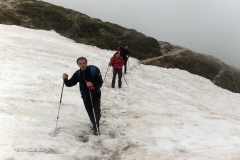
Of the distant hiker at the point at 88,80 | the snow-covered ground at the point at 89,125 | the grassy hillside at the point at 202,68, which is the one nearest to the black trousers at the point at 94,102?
the distant hiker at the point at 88,80

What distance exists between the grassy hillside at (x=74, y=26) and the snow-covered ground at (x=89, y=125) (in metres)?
18.0

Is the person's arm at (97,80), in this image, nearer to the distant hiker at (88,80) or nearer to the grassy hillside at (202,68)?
the distant hiker at (88,80)

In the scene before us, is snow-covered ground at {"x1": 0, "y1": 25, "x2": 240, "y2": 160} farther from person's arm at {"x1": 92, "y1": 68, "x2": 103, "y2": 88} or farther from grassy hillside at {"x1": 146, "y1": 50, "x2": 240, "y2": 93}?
grassy hillside at {"x1": 146, "y1": 50, "x2": 240, "y2": 93}

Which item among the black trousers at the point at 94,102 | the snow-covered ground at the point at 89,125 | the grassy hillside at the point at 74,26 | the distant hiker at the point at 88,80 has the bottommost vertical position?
the snow-covered ground at the point at 89,125

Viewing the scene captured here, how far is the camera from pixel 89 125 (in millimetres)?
11203

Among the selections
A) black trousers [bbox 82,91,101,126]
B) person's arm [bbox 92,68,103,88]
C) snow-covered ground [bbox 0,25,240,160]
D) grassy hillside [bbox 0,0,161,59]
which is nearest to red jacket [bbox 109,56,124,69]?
snow-covered ground [bbox 0,25,240,160]

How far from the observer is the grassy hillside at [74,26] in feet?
137

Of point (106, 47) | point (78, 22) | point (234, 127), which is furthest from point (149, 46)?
point (234, 127)

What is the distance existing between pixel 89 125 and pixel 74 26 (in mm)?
38522

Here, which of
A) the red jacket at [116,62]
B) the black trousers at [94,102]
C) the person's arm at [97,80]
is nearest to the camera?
the person's arm at [97,80]

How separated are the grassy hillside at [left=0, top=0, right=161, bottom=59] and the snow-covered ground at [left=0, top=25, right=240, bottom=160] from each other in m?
18.0

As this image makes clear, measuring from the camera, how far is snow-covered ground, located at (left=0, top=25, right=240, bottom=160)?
8648 mm

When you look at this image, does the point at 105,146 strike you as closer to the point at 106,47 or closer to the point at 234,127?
the point at 234,127

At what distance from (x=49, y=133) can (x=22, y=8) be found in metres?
41.0
